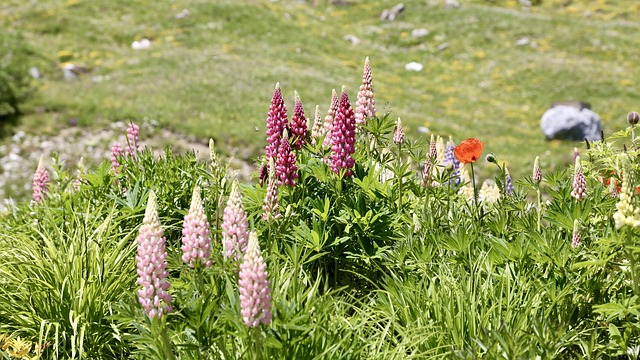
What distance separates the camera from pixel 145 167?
590 centimetres

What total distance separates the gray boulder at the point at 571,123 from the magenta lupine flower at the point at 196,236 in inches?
1158

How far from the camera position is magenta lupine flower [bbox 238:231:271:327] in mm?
2719

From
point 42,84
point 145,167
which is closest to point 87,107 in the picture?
point 42,84

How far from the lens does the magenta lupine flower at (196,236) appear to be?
3107mm

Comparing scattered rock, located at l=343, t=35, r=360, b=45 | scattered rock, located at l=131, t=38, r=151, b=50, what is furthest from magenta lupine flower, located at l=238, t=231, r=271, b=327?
scattered rock, located at l=343, t=35, r=360, b=45

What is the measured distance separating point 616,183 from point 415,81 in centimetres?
3775

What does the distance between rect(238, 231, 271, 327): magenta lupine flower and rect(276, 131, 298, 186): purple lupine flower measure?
5.43ft

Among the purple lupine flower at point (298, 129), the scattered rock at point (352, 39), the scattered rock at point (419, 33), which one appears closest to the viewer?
the purple lupine flower at point (298, 129)

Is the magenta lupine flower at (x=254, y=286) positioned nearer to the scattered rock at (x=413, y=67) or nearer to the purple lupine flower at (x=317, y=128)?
the purple lupine flower at (x=317, y=128)

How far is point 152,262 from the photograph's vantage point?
3.09m

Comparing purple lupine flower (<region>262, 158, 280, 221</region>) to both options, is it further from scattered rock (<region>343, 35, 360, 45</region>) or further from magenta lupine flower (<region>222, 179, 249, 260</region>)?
scattered rock (<region>343, 35, 360, 45</region>)

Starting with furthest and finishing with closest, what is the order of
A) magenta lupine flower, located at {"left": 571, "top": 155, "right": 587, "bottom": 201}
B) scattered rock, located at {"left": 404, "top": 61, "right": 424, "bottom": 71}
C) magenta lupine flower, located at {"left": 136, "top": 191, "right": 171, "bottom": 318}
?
scattered rock, located at {"left": 404, "top": 61, "right": 424, "bottom": 71}, magenta lupine flower, located at {"left": 571, "top": 155, "right": 587, "bottom": 201}, magenta lupine flower, located at {"left": 136, "top": 191, "right": 171, "bottom": 318}

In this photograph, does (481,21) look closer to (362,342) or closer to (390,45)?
(390,45)

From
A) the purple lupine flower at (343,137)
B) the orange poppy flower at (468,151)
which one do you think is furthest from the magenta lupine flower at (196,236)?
the orange poppy flower at (468,151)
